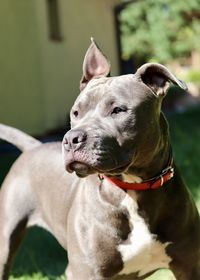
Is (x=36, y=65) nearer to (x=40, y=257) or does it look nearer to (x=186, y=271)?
Result: (x=40, y=257)

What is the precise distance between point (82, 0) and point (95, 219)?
13.0 m

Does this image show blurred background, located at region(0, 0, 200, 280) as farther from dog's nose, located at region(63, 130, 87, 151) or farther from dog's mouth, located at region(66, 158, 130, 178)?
dog's nose, located at region(63, 130, 87, 151)

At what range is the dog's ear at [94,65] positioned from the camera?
4070 millimetres

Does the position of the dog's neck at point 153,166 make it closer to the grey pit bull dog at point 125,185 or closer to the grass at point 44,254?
the grey pit bull dog at point 125,185

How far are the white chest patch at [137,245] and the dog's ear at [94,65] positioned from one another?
2.76 ft

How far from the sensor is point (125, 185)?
12.2ft

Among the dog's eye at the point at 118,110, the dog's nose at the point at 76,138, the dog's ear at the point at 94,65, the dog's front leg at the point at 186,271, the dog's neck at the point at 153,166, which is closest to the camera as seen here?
the dog's nose at the point at 76,138

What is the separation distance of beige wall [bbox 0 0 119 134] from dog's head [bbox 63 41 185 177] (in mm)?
8093

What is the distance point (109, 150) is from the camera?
332cm

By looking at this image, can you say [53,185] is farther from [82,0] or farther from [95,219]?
[82,0]

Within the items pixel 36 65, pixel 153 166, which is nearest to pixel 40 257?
pixel 153 166

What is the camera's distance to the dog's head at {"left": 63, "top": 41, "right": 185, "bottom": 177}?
3.28 meters

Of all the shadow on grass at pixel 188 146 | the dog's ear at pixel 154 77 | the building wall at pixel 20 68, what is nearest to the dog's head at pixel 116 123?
the dog's ear at pixel 154 77

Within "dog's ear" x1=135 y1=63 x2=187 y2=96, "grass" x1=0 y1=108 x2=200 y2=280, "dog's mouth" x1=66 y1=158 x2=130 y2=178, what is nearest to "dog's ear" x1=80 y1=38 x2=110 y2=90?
"dog's ear" x1=135 y1=63 x2=187 y2=96
